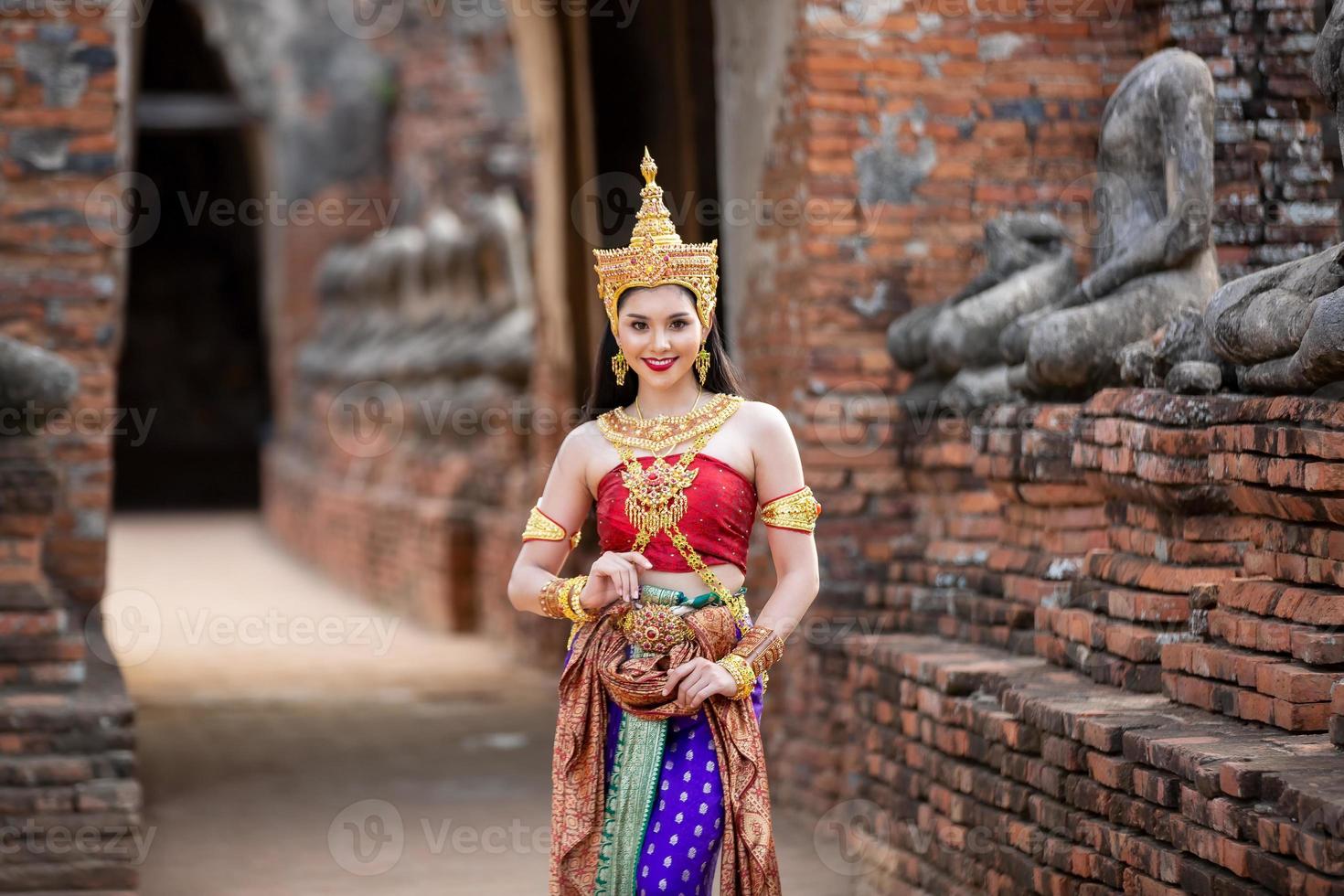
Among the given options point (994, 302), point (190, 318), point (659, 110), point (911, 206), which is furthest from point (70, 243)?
point (190, 318)

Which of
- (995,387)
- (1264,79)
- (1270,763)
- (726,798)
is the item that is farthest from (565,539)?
(1264,79)

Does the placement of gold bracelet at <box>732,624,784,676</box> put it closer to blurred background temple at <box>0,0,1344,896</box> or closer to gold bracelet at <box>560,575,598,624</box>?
gold bracelet at <box>560,575,598,624</box>

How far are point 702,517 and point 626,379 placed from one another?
351 millimetres

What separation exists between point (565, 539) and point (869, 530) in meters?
3.04

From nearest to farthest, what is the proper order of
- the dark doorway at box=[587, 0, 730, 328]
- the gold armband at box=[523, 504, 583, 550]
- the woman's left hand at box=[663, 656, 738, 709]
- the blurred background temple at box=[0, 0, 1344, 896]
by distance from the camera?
1. the woman's left hand at box=[663, 656, 738, 709]
2. the gold armband at box=[523, 504, 583, 550]
3. the blurred background temple at box=[0, 0, 1344, 896]
4. the dark doorway at box=[587, 0, 730, 328]

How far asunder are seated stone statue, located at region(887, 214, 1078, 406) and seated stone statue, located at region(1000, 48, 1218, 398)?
605mm

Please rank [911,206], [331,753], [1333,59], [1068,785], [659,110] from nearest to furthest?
[1333,59], [1068,785], [911,206], [331,753], [659,110]

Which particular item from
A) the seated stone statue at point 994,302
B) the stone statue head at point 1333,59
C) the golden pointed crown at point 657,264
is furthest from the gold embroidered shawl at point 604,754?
the seated stone statue at point 994,302

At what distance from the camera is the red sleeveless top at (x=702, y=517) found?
3570 millimetres

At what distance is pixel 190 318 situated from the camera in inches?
963

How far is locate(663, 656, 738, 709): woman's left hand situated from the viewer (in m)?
3.45

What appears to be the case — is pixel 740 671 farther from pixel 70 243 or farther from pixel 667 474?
pixel 70 243

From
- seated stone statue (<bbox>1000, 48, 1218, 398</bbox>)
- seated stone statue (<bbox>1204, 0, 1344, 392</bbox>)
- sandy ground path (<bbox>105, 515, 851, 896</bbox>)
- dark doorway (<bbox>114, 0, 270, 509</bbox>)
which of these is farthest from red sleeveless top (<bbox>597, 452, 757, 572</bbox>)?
dark doorway (<bbox>114, 0, 270, 509</bbox>)

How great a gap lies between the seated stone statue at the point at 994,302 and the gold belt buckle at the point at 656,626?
239 cm
